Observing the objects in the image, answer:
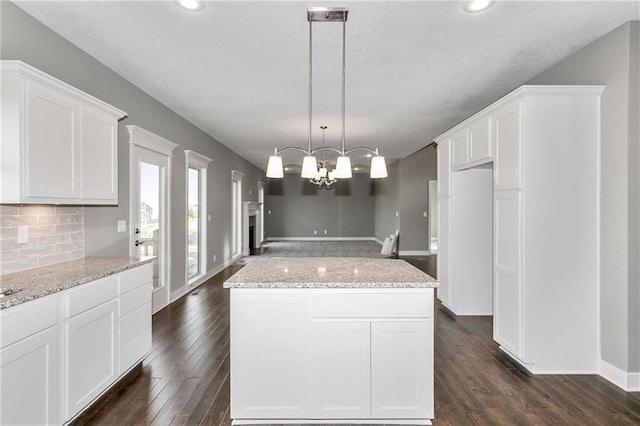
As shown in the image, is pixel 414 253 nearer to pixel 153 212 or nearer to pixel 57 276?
pixel 153 212

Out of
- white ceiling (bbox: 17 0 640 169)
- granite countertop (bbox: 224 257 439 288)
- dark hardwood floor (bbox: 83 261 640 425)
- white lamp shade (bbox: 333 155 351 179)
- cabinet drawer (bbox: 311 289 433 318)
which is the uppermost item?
white ceiling (bbox: 17 0 640 169)

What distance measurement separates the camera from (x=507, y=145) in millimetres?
3078

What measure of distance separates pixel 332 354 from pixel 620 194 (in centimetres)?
253

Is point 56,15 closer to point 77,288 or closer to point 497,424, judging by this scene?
point 77,288

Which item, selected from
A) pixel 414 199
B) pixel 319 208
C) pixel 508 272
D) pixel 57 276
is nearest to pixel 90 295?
pixel 57 276

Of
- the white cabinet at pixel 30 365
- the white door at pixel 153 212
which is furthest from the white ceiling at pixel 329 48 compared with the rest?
the white cabinet at pixel 30 365

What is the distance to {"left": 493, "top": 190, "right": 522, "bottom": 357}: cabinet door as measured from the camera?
9.71 feet

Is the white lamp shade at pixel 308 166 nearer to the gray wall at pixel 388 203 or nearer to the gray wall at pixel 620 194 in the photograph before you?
the gray wall at pixel 620 194

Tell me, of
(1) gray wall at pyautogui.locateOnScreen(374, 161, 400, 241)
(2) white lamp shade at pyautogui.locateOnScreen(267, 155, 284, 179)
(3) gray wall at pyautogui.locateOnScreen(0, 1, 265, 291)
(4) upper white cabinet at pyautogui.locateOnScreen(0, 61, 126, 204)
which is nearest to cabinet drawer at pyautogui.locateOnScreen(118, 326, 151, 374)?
(3) gray wall at pyautogui.locateOnScreen(0, 1, 265, 291)

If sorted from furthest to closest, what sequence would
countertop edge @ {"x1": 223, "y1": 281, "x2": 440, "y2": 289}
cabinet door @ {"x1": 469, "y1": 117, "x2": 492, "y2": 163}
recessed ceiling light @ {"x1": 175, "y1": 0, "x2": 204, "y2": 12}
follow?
cabinet door @ {"x1": 469, "y1": 117, "x2": 492, "y2": 163}, recessed ceiling light @ {"x1": 175, "y1": 0, "x2": 204, "y2": 12}, countertop edge @ {"x1": 223, "y1": 281, "x2": 440, "y2": 289}

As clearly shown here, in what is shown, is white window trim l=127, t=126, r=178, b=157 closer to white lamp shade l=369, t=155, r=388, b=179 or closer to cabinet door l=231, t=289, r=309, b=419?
cabinet door l=231, t=289, r=309, b=419

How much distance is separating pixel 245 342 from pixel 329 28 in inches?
91.9

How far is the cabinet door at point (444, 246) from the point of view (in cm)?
447

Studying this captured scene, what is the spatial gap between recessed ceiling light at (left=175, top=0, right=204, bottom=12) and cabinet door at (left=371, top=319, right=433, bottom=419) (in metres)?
2.38
